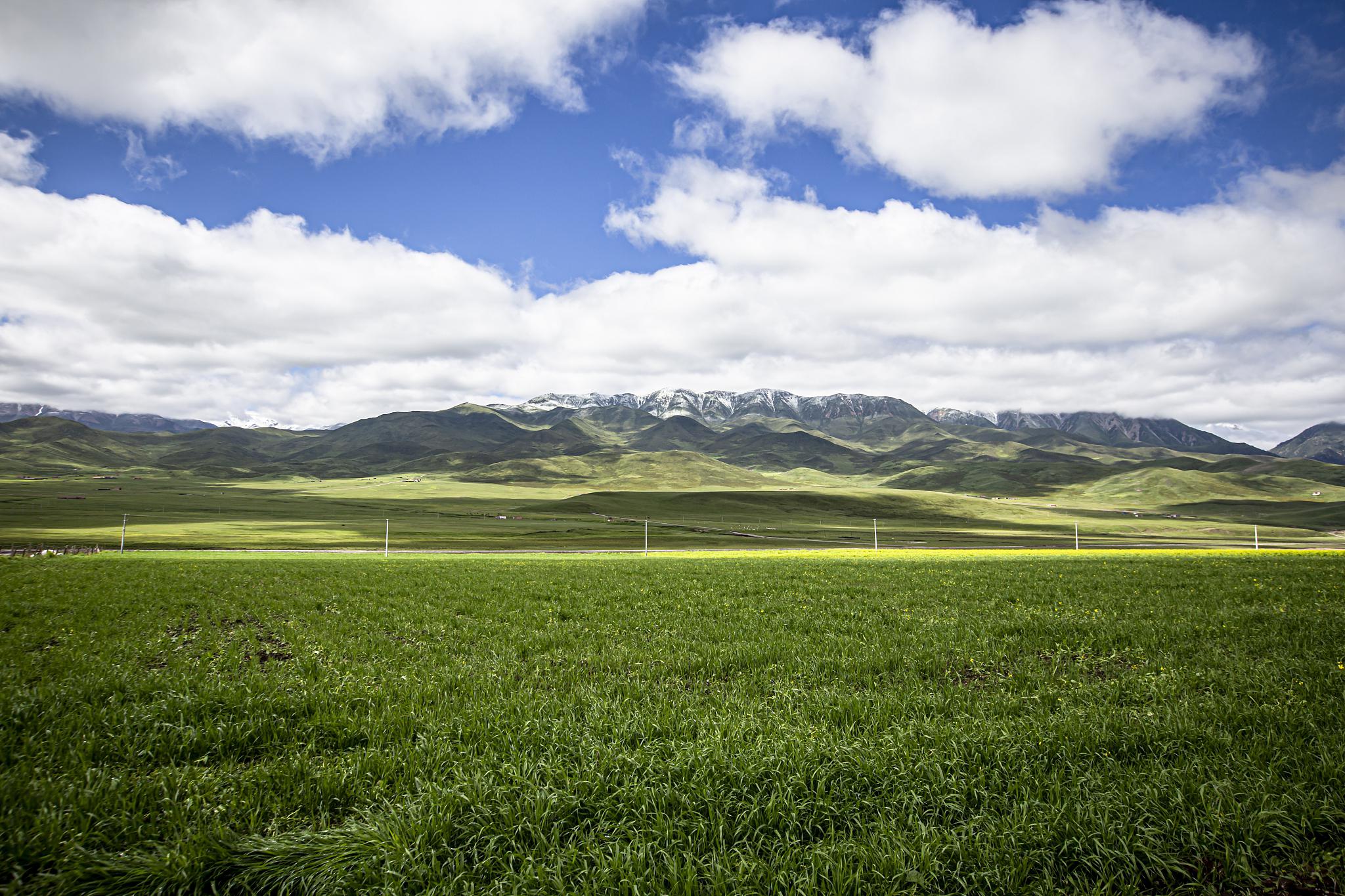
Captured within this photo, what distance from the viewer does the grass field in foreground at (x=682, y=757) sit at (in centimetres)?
488

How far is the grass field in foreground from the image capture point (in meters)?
4.88

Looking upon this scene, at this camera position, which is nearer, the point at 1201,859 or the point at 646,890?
the point at 646,890

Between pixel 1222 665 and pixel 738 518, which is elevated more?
pixel 1222 665

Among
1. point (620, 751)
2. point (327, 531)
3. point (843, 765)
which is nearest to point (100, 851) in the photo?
point (620, 751)

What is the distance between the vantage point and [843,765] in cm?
634

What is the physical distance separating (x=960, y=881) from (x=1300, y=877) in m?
2.67

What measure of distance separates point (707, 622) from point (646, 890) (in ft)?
34.5

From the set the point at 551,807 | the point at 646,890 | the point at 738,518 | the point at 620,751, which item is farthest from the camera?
the point at 738,518

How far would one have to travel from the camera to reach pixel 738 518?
196 m

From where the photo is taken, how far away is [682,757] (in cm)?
648

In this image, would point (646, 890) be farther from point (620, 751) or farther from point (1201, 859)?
point (1201, 859)

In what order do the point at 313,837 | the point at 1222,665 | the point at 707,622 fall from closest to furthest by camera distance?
the point at 313,837 < the point at 1222,665 < the point at 707,622

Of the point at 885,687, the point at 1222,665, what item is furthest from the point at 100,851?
the point at 1222,665

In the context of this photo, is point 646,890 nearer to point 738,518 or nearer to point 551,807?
point 551,807
